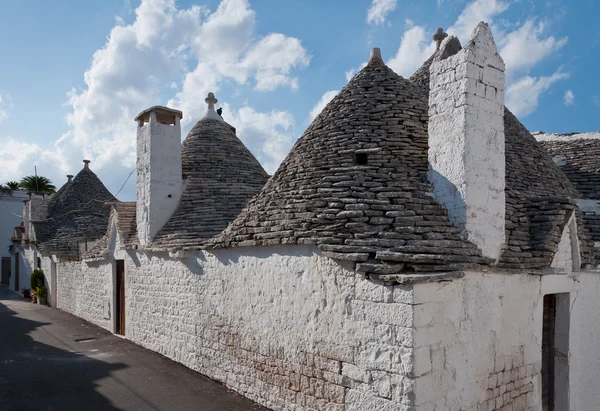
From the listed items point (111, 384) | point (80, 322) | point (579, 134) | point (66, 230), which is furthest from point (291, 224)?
point (66, 230)

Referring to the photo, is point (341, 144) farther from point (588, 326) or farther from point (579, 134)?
point (579, 134)

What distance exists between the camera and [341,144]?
684 centimetres

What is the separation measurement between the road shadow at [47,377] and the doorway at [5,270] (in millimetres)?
21623

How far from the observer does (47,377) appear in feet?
27.3

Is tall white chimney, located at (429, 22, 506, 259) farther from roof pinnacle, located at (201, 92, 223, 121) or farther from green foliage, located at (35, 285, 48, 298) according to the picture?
green foliage, located at (35, 285, 48, 298)

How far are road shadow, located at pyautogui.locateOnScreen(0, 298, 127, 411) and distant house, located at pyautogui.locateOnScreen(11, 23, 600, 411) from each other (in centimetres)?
171

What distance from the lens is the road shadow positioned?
276 inches

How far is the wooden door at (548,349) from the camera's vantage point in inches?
276

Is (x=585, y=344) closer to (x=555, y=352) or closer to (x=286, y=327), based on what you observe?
(x=555, y=352)

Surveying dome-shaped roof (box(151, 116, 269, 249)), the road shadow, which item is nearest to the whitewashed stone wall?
dome-shaped roof (box(151, 116, 269, 249))

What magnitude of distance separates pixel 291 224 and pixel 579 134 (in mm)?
8262

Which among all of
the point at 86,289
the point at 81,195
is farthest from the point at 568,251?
the point at 81,195

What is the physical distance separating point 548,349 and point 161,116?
8.86 metres

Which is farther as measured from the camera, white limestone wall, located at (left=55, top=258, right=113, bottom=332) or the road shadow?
white limestone wall, located at (left=55, top=258, right=113, bottom=332)
